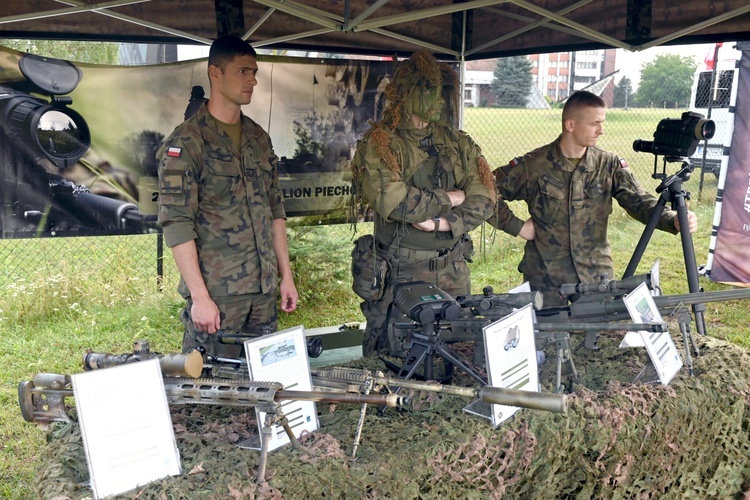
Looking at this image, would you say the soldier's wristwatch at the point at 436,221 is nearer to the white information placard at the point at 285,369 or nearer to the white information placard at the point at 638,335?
the white information placard at the point at 638,335

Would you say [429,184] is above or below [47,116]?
below

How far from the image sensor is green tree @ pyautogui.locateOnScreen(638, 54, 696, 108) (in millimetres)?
21641

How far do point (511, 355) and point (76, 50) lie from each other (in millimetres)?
5575

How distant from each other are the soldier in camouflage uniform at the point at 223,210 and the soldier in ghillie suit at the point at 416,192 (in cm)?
42

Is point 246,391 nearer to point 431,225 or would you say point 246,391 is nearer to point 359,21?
point 431,225

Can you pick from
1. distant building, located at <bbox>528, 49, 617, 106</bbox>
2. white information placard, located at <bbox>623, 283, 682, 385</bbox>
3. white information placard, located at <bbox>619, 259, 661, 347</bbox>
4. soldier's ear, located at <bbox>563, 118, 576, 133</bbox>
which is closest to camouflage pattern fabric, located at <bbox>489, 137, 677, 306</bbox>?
soldier's ear, located at <bbox>563, 118, 576, 133</bbox>

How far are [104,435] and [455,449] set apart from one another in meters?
0.90

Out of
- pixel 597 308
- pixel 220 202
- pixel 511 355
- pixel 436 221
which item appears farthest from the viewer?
pixel 436 221

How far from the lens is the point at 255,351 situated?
173 centimetres

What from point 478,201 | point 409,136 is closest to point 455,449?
point 478,201

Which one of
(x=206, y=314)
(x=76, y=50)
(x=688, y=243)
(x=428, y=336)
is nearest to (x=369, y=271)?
(x=206, y=314)

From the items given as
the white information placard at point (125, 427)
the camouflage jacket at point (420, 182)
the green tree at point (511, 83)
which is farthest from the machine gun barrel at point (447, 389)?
the green tree at point (511, 83)

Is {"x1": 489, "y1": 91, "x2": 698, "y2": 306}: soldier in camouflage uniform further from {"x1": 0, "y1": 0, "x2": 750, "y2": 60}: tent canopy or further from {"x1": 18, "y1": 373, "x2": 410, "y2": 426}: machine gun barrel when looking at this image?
{"x1": 18, "y1": 373, "x2": 410, "y2": 426}: machine gun barrel

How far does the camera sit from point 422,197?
275 centimetres
